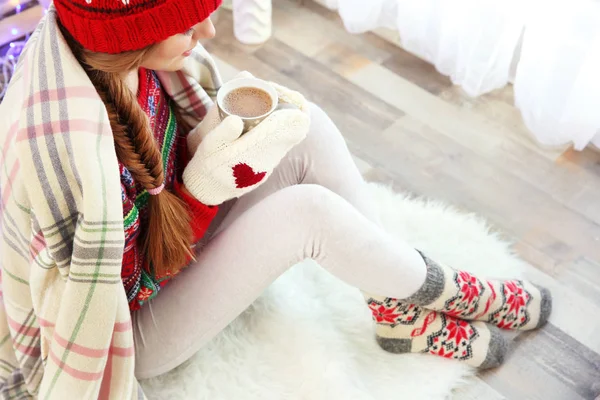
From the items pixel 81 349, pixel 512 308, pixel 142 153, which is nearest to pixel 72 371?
pixel 81 349

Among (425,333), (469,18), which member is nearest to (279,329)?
(425,333)

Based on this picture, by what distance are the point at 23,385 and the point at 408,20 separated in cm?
128

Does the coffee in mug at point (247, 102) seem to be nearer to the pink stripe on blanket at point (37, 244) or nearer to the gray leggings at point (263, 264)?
the gray leggings at point (263, 264)

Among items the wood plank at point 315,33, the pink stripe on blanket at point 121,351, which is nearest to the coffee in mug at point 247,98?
the pink stripe on blanket at point 121,351

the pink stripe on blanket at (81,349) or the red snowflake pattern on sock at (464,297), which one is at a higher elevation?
the pink stripe on blanket at (81,349)

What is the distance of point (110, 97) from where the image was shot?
2.79 feet

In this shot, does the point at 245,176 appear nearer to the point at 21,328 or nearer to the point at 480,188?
the point at 21,328

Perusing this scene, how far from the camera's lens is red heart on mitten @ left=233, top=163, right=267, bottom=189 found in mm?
980

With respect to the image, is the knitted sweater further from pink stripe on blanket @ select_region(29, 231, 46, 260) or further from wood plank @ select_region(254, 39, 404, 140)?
wood plank @ select_region(254, 39, 404, 140)

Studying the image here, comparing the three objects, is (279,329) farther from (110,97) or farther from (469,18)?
(469,18)

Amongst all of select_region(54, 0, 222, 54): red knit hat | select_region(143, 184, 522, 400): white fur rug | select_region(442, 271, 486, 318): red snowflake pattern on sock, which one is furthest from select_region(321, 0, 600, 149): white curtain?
select_region(54, 0, 222, 54): red knit hat

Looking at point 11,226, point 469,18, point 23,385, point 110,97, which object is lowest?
point 23,385

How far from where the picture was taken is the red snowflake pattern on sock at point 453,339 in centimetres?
118

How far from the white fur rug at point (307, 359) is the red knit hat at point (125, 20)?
1.98ft
